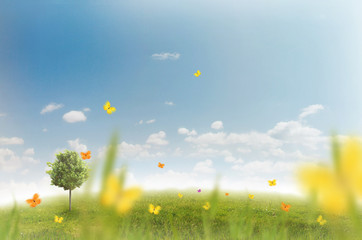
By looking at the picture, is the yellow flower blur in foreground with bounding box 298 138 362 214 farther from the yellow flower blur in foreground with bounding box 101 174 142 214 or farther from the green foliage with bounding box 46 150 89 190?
the green foliage with bounding box 46 150 89 190

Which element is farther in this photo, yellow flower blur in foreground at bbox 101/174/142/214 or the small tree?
the small tree

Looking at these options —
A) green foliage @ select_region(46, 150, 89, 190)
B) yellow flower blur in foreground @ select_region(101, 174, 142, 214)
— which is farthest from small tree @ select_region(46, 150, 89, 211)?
yellow flower blur in foreground @ select_region(101, 174, 142, 214)

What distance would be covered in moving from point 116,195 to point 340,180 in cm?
37

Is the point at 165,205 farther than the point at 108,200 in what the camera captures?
Yes

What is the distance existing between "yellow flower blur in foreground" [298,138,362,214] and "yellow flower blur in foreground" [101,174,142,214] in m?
0.31

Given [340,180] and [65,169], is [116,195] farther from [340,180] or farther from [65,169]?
[65,169]

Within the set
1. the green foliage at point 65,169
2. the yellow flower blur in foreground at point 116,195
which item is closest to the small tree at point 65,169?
the green foliage at point 65,169

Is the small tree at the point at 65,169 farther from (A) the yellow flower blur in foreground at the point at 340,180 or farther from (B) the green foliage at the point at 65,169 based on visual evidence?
(A) the yellow flower blur in foreground at the point at 340,180

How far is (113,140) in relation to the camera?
552mm

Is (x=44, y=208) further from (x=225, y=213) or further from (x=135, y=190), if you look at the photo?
(x=135, y=190)

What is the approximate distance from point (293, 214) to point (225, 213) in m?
2.97

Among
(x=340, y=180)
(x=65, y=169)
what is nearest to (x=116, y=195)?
(x=340, y=180)

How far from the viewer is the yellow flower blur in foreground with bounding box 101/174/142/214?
0.53 meters

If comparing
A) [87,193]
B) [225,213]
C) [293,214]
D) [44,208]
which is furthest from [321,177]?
[44,208]
